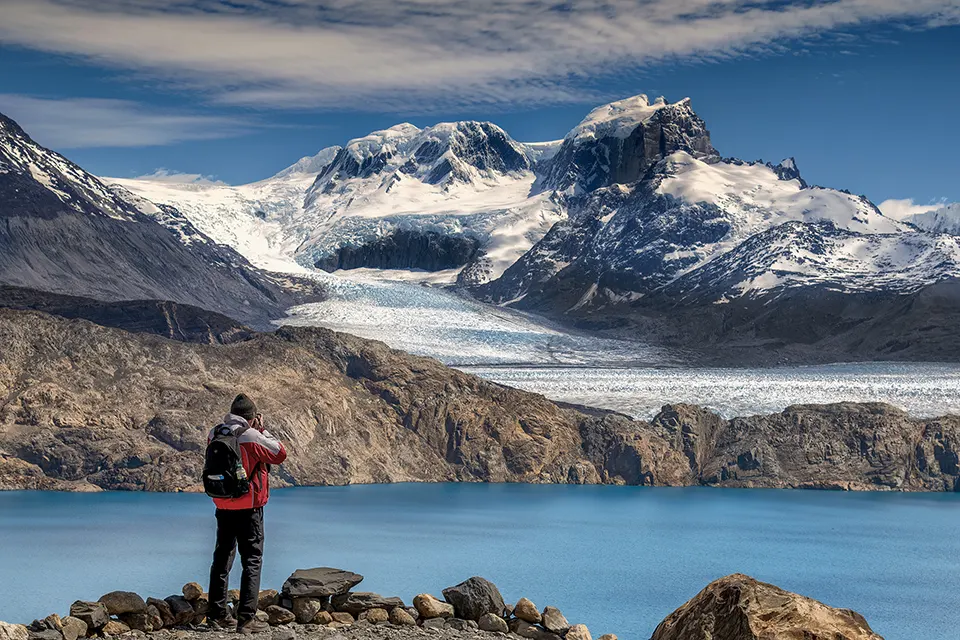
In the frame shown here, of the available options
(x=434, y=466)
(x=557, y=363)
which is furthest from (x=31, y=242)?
(x=434, y=466)

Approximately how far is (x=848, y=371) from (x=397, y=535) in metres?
110

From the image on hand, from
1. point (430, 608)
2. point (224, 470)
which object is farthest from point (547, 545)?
point (224, 470)

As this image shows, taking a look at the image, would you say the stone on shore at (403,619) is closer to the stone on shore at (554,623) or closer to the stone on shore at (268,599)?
the stone on shore at (268,599)

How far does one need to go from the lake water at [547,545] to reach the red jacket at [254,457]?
11271mm

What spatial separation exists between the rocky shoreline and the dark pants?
29 centimetres

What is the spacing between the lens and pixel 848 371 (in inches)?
6048

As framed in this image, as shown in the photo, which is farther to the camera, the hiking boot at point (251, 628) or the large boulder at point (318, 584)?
the large boulder at point (318, 584)

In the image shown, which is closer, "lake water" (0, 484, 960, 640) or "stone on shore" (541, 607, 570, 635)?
"stone on shore" (541, 607, 570, 635)

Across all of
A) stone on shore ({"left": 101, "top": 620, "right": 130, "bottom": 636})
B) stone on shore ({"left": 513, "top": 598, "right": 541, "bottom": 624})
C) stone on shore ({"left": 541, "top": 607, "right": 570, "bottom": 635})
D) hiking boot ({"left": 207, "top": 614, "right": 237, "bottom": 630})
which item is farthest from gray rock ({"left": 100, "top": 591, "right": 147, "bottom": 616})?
stone on shore ({"left": 541, "top": 607, "right": 570, "bottom": 635})

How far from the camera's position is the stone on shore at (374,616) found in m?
16.3

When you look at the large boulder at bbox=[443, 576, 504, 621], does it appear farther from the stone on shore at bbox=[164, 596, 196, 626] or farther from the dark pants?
the stone on shore at bbox=[164, 596, 196, 626]

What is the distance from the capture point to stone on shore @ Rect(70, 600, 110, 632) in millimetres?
15023

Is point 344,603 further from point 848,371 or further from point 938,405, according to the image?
point 848,371

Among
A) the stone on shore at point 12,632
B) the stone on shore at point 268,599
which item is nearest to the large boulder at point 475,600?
the stone on shore at point 268,599
